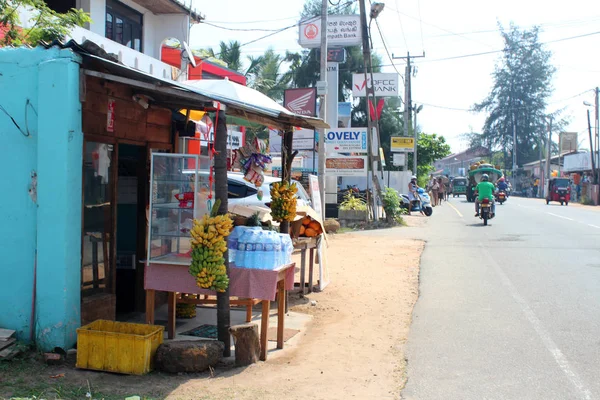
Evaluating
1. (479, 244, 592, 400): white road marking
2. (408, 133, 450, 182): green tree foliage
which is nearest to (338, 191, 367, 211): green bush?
(479, 244, 592, 400): white road marking

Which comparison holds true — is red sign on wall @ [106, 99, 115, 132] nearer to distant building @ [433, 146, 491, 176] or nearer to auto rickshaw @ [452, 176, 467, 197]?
auto rickshaw @ [452, 176, 467, 197]

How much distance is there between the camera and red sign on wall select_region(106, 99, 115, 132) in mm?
6227

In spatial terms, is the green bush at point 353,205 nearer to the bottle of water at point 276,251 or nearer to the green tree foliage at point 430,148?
the bottle of water at point 276,251

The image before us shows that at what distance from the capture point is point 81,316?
5824mm

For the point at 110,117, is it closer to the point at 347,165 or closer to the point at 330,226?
the point at 330,226

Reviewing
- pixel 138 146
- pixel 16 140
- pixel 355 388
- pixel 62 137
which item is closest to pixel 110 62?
pixel 62 137

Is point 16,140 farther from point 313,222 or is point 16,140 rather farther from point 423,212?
point 423,212

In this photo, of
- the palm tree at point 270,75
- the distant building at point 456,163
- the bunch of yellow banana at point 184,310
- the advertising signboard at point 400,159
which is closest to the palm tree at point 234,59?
the palm tree at point 270,75

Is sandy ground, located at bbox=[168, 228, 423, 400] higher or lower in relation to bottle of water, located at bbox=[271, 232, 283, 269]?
lower

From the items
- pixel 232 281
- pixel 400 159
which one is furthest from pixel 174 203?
pixel 400 159

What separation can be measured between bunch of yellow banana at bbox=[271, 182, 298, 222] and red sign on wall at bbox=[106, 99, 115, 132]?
2.40 m

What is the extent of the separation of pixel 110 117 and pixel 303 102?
1304 cm

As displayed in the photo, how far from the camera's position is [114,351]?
5.26 m

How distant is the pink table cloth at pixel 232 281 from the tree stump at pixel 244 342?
337 mm
